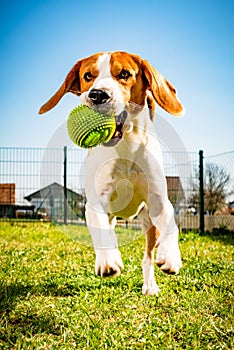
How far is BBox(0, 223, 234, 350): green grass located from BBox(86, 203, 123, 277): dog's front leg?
1.53ft

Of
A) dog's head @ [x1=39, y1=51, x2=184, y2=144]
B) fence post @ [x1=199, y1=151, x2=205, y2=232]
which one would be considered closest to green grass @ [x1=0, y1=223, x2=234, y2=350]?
dog's head @ [x1=39, y1=51, x2=184, y2=144]

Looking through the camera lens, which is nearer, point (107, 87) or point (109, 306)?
point (107, 87)

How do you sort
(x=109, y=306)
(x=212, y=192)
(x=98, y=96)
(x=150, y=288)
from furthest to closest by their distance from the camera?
1. (x=212, y=192)
2. (x=150, y=288)
3. (x=109, y=306)
4. (x=98, y=96)

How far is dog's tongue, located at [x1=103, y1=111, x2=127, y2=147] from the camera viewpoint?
2.86 meters

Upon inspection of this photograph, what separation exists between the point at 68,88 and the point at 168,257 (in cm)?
123

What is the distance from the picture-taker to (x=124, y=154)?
313 cm

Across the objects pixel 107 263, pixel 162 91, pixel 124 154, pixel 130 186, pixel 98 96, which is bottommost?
pixel 107 263

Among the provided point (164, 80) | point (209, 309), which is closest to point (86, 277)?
point (209, 309)

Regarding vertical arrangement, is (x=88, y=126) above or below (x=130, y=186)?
above

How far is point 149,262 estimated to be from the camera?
3.75m

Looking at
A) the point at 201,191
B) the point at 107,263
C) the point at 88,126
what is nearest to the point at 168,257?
the point at 107,263

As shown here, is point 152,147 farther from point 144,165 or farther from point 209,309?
point 209,309

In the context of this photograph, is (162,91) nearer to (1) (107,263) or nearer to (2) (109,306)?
(1) (107,263)

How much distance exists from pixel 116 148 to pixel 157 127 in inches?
13.0
